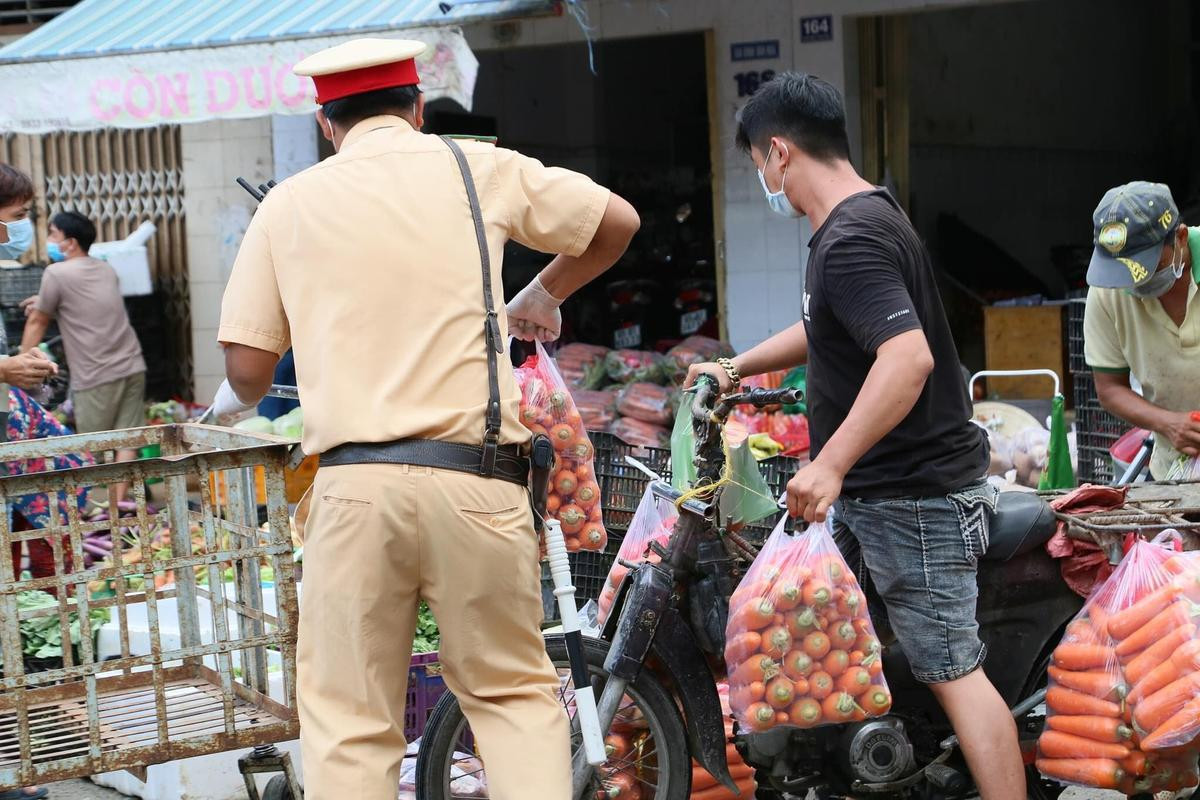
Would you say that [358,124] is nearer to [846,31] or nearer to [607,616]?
[607,616]

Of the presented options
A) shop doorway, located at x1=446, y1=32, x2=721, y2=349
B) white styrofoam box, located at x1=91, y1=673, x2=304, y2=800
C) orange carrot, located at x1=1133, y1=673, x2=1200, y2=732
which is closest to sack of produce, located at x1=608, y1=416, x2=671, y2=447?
shop doorway, located at x1=446, y1=32, x2=721, y2=349

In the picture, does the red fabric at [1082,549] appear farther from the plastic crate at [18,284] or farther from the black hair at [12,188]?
the plastic crate at [18,284]

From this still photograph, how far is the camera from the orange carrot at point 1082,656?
3.60 metres

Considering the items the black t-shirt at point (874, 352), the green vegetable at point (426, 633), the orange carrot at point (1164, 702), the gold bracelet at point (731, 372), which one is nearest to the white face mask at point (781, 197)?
the black t-shirt at point (874, 352)

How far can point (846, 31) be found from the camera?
9.20 meters

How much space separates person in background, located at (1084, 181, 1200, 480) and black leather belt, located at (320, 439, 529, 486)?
2167 millimetres

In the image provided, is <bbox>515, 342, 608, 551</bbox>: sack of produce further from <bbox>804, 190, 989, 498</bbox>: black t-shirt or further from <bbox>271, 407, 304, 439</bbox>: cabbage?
<bbox>271, 407, 304, 439</bbox>: cabbage

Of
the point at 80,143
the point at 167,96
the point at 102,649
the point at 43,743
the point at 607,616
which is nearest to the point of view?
the point at 43,743

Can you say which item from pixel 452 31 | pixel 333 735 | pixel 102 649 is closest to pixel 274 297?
pixel 333 735

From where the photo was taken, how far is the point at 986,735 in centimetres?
355

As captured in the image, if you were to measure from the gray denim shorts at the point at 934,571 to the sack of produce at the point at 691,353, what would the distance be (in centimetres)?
505

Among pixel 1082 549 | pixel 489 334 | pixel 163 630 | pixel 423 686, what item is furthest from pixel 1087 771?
pixel 163 630

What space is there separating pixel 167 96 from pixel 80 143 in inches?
142

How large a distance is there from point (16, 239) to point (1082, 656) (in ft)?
14.8
